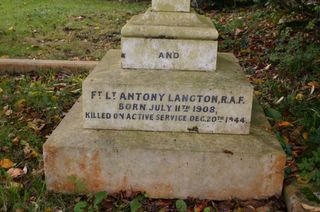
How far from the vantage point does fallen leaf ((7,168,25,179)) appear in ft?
10.5

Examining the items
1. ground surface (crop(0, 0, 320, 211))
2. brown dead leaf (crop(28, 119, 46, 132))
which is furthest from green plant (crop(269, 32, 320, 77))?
brown dead leaf (crop(28, 119, 46, 132))

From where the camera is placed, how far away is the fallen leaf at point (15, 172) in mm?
3211

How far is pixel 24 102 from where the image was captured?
454 cm

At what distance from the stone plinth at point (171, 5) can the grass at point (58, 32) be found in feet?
11.3

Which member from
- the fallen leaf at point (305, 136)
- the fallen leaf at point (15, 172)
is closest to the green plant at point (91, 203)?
the fallen leaf at point (15, 172)

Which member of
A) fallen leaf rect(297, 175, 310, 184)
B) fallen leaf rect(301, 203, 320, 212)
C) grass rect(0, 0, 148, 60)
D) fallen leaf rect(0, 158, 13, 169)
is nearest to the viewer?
fallen leaf rect(301, 203, 320, 212)

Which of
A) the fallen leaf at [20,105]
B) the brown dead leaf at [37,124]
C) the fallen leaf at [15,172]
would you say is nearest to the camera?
the fallen leaf at [15,172]

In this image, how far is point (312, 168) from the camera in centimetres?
299

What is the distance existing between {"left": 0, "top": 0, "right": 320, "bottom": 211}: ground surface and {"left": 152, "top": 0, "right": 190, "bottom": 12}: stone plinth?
4.10ft

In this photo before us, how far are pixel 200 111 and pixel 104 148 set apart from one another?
2.22ft

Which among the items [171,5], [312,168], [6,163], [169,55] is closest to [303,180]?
[312,168]

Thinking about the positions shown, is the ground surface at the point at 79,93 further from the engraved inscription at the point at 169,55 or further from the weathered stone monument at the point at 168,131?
the engraved inscription at the point at 169,55

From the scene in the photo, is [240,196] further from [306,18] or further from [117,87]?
[306,18]

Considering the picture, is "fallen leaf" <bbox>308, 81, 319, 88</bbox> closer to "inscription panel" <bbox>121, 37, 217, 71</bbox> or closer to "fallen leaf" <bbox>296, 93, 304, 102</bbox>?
"fallen leaf" <bbox>296, 93, 304, 102</bbox>
